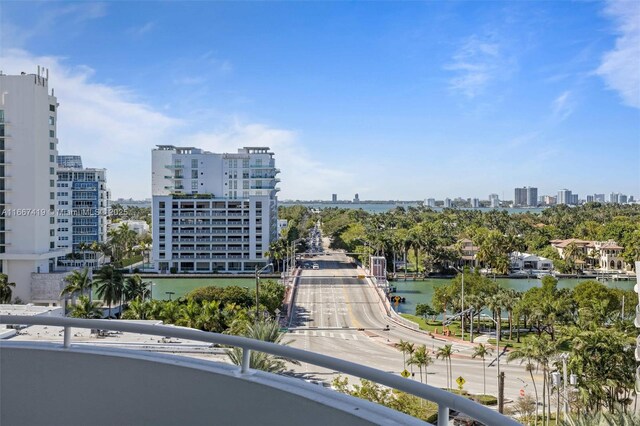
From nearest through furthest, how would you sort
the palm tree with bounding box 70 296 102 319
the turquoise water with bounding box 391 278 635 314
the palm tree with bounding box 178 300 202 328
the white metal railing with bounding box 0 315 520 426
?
the white metal railing with bounding box 0 315 520 426
the palm tree with bounding box 70 296 102 319
the palm tree with bounding box 178 300 202 328
the turquoise water with bounding box 391 278 635 314

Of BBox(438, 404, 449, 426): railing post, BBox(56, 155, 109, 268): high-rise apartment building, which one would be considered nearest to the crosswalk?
BBox(438, 404, 449, 426): railing post

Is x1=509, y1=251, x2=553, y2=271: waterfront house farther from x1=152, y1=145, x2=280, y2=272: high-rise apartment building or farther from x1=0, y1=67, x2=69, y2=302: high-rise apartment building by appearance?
x1=0, y1=67, x2=69, y2=302: high-rise apartment building

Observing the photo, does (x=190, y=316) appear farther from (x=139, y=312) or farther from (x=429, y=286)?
(x=429, y=286)

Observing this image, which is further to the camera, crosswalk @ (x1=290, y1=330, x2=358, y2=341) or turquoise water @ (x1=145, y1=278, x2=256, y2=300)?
turquoise water @ (x1=145, y1=278, x2=256, y2=300)

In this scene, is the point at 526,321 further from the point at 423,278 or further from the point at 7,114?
the point at 7,114

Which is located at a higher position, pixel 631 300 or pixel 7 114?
pixel 7 114

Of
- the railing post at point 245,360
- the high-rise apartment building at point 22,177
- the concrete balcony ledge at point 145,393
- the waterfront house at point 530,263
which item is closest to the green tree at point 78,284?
the high-rise apartment building at point 22,177

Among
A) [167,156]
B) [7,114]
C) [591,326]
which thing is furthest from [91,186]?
[591,326]

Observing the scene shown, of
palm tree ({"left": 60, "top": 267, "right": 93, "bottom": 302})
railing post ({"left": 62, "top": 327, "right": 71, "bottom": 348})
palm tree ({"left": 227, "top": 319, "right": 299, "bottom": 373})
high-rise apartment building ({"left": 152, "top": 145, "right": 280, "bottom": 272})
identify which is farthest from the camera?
high-rise apartment building ({"left": 152, "top": 145, "right": 280, "bottom": 272})
